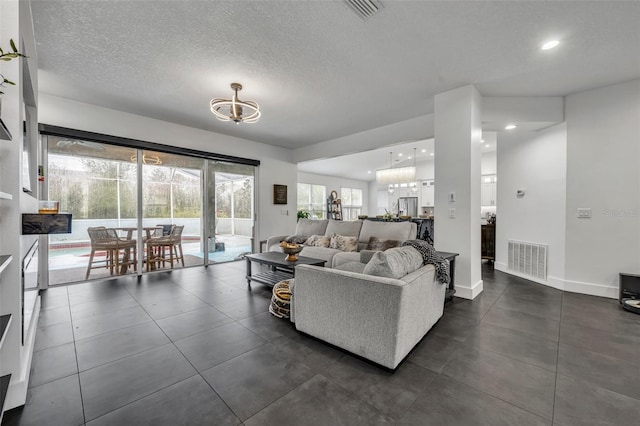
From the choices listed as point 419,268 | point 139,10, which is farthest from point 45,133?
point 419,268

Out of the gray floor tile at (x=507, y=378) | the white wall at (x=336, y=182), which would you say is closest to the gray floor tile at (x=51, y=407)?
the gray floor tile at (x=507, y=378)

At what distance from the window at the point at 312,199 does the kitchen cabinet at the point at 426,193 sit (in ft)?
13.8

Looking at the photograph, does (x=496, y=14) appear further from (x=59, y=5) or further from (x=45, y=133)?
(x=45, y=133)

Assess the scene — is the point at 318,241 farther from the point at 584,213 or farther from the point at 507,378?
the point at 584,213

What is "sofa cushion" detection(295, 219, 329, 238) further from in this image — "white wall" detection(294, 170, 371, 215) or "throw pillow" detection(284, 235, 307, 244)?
"white wall" detection(294, 170, 371, 215)

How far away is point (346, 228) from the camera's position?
4.98 meters

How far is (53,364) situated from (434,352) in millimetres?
2935

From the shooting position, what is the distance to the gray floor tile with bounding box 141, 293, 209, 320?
2.88 m

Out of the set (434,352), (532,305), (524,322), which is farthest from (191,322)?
(532,305)

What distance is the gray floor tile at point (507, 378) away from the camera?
5.11 ft

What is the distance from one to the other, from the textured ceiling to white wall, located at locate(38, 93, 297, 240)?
26 cm

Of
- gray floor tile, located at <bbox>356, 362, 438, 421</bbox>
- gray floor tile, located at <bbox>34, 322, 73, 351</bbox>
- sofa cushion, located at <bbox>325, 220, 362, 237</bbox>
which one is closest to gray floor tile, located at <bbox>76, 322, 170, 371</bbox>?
gray floor tile, located at <bbox>34, 322, 73, 351</bbox>

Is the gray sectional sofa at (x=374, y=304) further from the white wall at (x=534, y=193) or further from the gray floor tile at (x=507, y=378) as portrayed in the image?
the white wall at (x=534, y=193)

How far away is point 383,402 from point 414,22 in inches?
116
